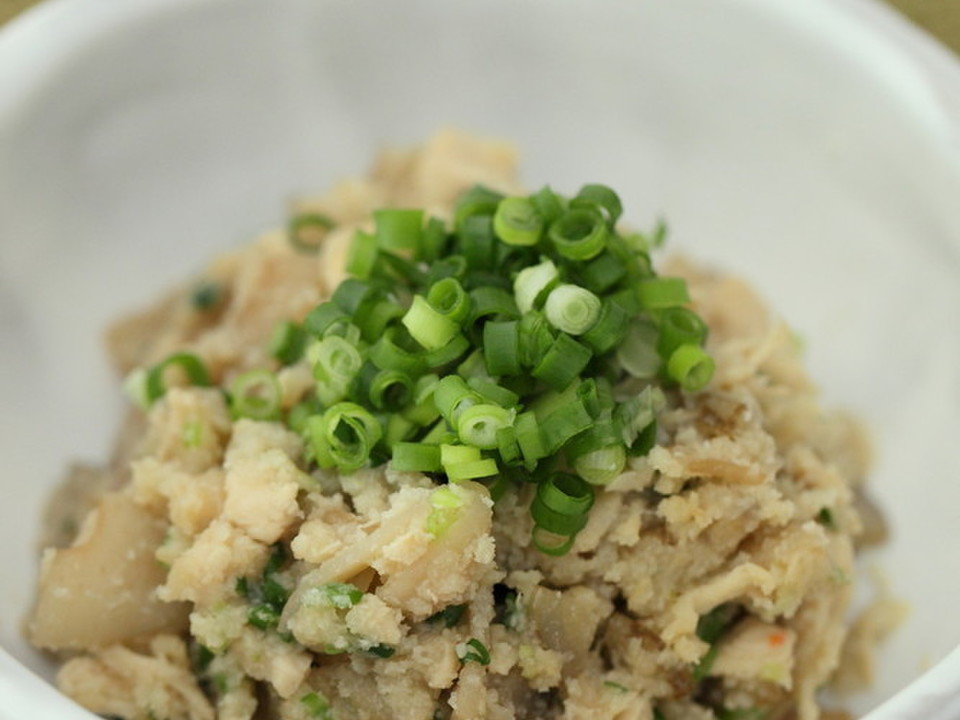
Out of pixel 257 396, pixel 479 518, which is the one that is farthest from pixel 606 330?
pixel 257 396

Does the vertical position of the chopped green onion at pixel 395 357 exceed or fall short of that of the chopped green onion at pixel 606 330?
it falls short

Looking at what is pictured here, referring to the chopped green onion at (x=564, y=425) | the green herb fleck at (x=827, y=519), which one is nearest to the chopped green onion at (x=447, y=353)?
the chopped green onion at (x=564, y=425)

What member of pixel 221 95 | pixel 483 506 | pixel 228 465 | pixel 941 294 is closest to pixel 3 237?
pixel 221 95

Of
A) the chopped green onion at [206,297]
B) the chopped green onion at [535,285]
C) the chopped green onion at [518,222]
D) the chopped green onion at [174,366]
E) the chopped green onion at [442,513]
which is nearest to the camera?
the chopped green onion at [442,513]

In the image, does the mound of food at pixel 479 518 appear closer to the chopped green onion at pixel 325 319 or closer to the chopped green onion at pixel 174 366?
the chopped green onion at pixel 325 319

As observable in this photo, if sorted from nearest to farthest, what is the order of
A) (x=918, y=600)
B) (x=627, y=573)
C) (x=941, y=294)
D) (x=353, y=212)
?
(x=627, y=573) < (x=918, y=600) < (x=941, y=294) < (x=353, y=212)

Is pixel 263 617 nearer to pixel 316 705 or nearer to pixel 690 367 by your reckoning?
pixel 316 705

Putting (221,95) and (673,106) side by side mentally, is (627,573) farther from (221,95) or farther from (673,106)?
(221,95)

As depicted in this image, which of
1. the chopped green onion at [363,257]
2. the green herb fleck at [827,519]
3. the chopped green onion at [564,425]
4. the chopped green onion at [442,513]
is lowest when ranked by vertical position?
the chopped green onion at [363,257]
